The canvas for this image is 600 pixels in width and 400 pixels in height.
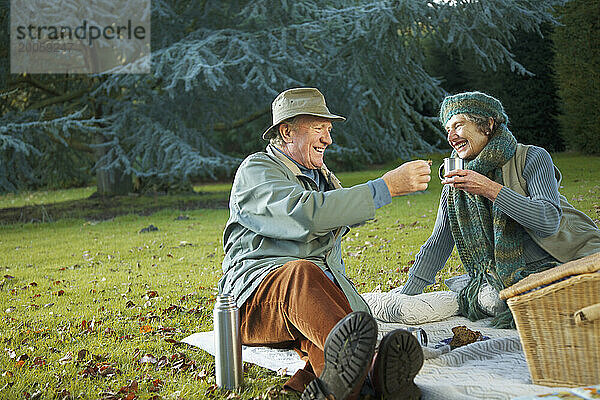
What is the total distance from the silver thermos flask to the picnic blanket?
29cm

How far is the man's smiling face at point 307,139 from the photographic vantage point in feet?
10.3

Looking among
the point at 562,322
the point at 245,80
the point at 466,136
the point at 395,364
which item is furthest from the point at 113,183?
the point at 562,322

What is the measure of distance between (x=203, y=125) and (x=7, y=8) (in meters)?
4.02

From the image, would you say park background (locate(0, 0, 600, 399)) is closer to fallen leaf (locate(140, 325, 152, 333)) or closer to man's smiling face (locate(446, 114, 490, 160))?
fallen leaf (locate(140, 325, 152, 333))

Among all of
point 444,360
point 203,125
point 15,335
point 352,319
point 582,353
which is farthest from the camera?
point 203,125

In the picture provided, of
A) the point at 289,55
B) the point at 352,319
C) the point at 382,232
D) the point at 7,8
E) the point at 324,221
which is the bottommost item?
the point at 382,232

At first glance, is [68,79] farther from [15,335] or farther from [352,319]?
[352,319]

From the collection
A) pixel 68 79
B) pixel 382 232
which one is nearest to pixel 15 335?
pixel 382 232

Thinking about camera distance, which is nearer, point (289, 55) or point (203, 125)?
point (289, 55)

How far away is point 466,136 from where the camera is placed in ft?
11.6

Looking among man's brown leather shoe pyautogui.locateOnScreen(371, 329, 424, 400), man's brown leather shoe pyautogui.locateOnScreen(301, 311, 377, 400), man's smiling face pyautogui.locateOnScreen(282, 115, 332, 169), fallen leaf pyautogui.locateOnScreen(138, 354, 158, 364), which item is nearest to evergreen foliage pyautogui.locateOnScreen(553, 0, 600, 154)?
man's smiling face pyautogui.locateOnScreen(282, 115, 332, 169)

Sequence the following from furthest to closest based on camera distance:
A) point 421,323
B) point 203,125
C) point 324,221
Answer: point 203,125, point 421,323, point 324,221

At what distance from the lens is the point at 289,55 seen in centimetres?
1097

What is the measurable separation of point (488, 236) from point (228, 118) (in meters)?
10.2
